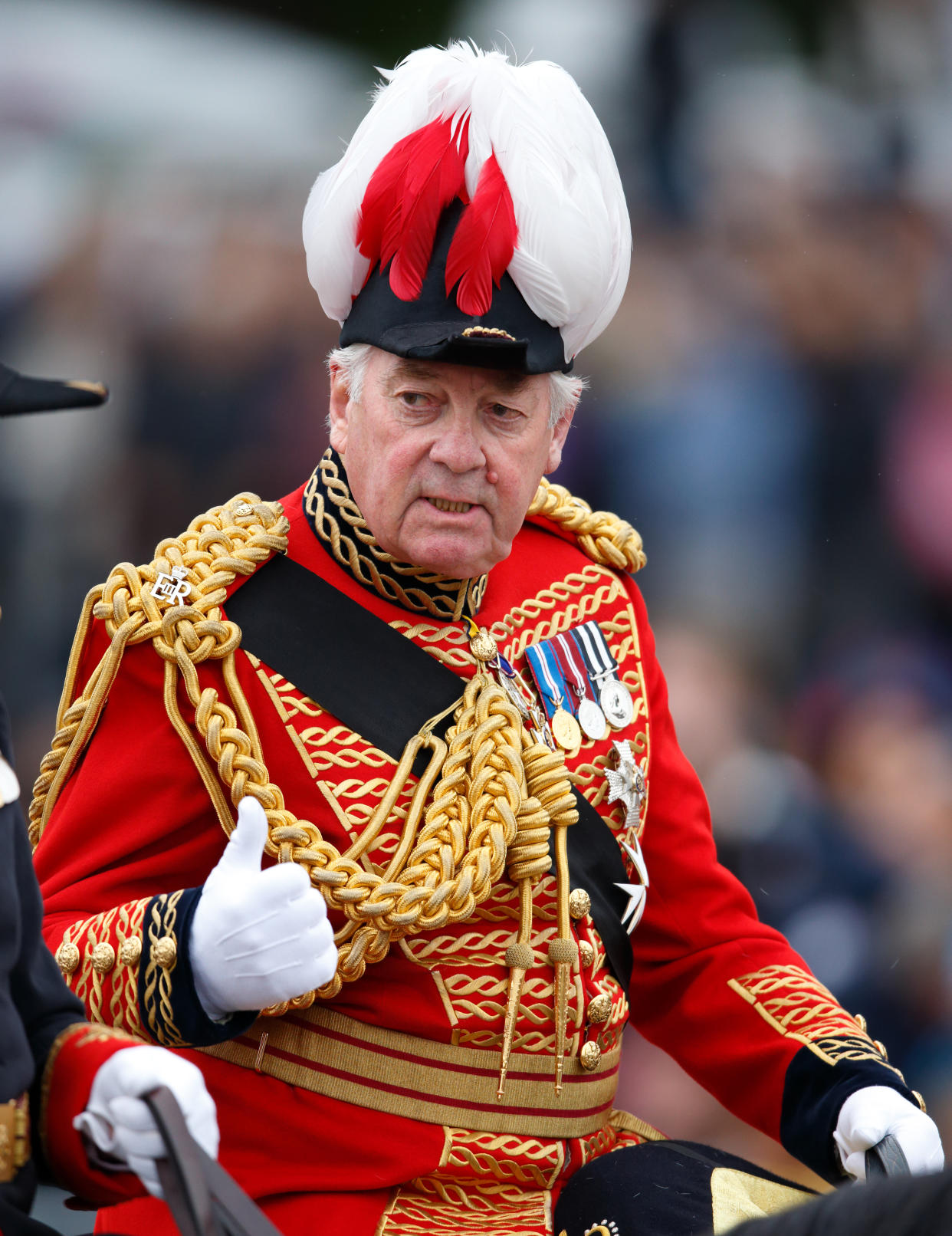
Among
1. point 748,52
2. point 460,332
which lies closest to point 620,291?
point 460,332

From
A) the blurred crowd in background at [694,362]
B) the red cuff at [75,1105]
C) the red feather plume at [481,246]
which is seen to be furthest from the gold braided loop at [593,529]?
the blurred crowd in background at [694,362]

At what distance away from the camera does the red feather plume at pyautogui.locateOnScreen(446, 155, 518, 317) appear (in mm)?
2025

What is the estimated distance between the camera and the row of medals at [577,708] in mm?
2279

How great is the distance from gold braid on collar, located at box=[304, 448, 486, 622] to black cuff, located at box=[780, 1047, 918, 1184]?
838mm

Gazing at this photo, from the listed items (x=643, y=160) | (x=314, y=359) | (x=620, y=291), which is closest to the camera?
(x=620, y=291)

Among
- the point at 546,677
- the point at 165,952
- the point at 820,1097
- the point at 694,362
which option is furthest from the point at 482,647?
the point at 694,362

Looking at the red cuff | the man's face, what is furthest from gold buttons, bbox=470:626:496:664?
the red cuff

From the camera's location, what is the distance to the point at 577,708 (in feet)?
7.72

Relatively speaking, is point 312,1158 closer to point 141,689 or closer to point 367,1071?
point 367,1071

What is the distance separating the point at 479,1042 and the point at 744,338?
282 cm

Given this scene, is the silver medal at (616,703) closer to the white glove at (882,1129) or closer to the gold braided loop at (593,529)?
the gold braided loop at (593,529)

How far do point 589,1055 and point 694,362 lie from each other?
2.59m

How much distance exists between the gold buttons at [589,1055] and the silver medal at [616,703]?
19.1 inches

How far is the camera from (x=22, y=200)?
379 centimetres
